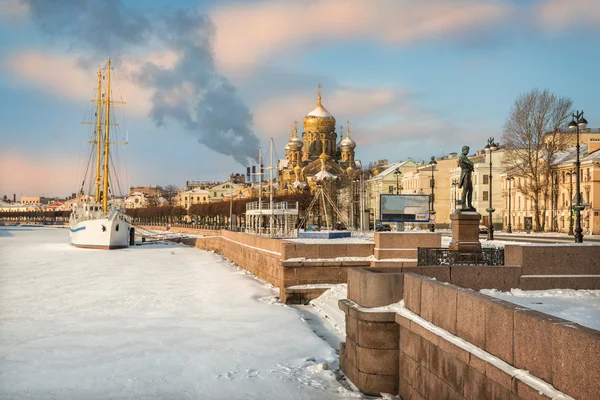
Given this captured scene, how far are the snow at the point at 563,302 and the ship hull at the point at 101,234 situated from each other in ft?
183

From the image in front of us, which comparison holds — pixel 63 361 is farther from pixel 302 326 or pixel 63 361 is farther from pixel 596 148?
pixel 596 148

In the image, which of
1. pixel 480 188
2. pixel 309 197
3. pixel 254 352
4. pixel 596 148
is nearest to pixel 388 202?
pixel 254 352

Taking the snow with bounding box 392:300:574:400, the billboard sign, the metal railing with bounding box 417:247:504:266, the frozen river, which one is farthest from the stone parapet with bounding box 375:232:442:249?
the billboard sign

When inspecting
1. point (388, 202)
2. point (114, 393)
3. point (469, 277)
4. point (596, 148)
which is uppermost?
point (596, 148)

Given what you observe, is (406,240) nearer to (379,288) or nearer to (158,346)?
(158,346)

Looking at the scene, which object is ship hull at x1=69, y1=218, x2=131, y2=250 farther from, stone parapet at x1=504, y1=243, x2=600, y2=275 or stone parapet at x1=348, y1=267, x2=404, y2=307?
stone parapet at x1=348, y1=267, x2=404, y2=307

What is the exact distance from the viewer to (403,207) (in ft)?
115

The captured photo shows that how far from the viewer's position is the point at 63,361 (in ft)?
45.5

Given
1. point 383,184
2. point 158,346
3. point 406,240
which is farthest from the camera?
point 383,184

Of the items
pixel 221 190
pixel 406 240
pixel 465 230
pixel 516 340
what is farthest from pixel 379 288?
pixel 221 190

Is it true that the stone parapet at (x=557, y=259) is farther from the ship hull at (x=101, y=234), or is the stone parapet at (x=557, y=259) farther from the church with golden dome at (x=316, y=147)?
the church with golden dome at (x=316, y=147)

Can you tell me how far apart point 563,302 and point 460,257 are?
4.53 meters

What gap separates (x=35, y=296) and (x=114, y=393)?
13.8 m

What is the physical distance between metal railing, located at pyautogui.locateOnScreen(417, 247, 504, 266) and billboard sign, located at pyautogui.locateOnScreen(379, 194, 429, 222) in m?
17.4
